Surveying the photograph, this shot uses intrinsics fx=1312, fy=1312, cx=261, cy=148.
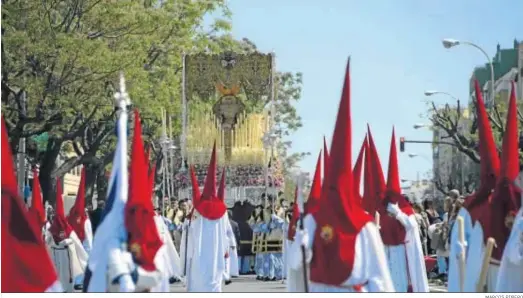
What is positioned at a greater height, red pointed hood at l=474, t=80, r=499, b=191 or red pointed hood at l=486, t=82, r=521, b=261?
red pointed hood at l=474, t=80, r=499, b=191

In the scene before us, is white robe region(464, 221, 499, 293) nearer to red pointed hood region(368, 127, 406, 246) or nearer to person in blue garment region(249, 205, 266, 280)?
red pointed hood region(368, 127, 406, 246)

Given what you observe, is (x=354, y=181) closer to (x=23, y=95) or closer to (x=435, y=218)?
(x=435, y=218)

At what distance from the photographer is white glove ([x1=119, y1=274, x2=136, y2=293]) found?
967cm

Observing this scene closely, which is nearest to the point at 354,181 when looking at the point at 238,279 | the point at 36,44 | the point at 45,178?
the point at 238,279

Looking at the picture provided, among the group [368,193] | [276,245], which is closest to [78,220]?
[368,193]

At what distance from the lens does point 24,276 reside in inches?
333

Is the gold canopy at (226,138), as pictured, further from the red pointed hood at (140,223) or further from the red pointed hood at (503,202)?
the red pointed hood at (140,223)

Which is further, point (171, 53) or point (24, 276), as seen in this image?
point (171, 53)

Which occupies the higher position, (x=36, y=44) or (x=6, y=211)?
(x=36, y=44)

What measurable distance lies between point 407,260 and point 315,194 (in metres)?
4.14

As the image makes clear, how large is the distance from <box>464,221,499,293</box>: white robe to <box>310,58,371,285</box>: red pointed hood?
2072mm

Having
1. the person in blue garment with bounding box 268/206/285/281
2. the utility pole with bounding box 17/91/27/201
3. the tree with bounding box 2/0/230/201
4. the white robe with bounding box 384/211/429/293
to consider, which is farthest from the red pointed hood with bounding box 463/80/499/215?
the utility pole with bounding box 17/91/27/201

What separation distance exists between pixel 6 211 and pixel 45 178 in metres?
26.9

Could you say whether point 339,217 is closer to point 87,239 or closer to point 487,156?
point 487,156
